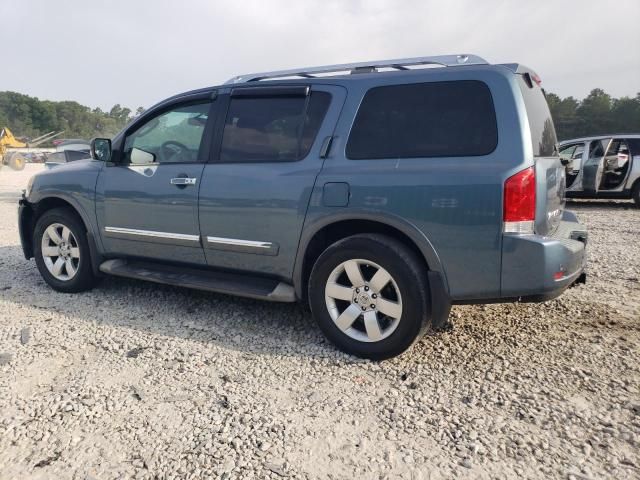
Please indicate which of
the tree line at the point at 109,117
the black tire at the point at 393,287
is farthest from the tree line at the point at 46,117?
the black tire at the point at 393,287

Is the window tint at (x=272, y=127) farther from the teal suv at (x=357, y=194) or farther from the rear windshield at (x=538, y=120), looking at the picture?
the rear windshield at (x=538, y=120)

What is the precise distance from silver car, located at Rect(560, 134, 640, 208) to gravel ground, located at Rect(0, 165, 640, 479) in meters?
7.23

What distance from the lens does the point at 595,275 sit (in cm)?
498

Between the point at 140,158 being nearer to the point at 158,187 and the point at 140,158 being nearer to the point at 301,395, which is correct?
the point at 158,187

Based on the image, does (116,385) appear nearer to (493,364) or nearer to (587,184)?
(493,364)

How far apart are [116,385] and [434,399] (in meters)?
1.85


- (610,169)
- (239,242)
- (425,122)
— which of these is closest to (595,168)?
(610,169)

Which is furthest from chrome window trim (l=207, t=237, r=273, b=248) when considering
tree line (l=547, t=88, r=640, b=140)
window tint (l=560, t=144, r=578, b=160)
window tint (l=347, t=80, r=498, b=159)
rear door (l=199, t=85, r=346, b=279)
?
tree line (l=547, t=88, r=640, b=140)

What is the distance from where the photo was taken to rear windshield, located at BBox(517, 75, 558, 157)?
2925mm

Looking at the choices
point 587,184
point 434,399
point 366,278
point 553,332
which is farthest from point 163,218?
point 587,184

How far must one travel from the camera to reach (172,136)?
4.04 meters

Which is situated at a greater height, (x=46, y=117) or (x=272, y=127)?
(x=46, y=117)

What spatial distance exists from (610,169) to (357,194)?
9557 millimetres

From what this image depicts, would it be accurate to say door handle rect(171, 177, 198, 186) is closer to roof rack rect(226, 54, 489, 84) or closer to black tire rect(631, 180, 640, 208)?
roof rack rect(226, 54, 489, 84)
